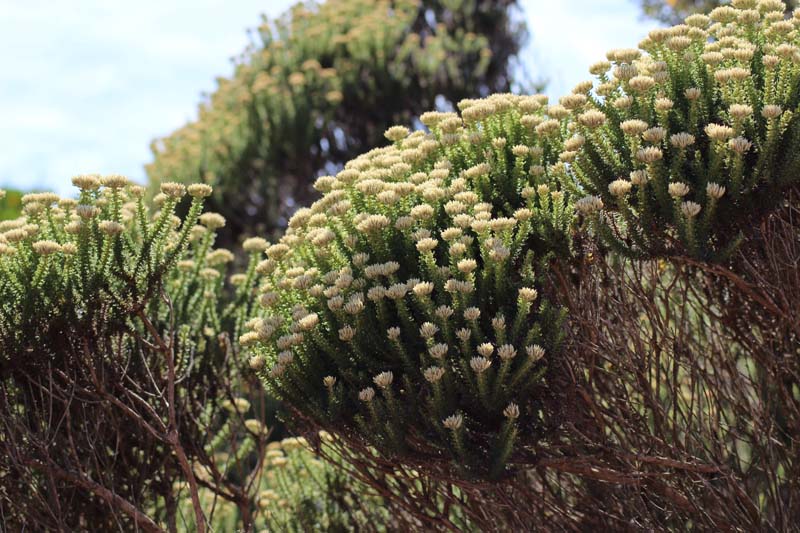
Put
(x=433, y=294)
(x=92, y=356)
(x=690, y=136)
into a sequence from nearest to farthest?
(x=690, y=136)
(x=433, y=294)
(x=92, y=356)

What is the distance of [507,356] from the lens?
3.35 metres

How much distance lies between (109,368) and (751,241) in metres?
2.94

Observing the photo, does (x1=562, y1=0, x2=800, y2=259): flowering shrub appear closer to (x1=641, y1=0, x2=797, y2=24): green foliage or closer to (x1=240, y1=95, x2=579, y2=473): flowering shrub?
(x1=240, y1=95, x2=579, y2=473): flowering shrub

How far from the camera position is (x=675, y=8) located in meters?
16.6

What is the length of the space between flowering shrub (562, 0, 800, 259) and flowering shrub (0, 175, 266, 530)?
5.91ft

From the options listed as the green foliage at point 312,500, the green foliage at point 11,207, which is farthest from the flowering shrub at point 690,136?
the green foliage at point 11,207

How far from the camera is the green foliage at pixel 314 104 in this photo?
34.3ft

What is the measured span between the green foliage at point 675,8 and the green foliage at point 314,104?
613 cm

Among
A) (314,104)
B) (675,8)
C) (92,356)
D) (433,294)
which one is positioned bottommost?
(92,356)

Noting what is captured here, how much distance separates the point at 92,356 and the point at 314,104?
6.49 meters

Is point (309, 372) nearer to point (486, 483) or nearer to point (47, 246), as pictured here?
point (486, 483)

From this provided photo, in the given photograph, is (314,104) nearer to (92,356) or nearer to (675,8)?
(92,356)

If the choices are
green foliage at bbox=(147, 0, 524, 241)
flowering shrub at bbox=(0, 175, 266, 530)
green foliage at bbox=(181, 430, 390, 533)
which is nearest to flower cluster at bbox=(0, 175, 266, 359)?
flowering shrub at bbox=(0, 175, 266, 530)

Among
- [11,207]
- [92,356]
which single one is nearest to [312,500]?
[92,356]
